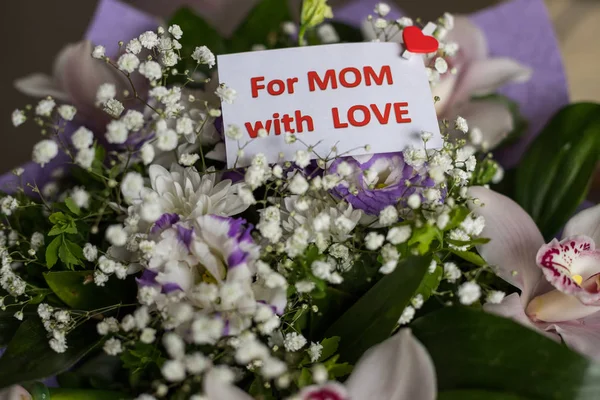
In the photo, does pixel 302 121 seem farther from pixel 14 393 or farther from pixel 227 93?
pixel 14 393

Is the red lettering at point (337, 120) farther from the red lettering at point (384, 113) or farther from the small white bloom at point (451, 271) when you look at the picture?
the small white bloom at point (451, 271)

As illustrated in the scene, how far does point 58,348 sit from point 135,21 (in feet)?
1.84

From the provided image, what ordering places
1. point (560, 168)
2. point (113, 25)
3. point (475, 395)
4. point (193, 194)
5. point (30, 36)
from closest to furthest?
1. point (475, 395)
2. point (193, 194)
3. point (560, 168)
4. point (113, 25)
5. point (30, 36)

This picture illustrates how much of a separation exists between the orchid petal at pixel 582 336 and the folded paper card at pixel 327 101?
219 millimetres

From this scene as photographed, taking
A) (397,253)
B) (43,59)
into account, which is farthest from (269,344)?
(43,59)

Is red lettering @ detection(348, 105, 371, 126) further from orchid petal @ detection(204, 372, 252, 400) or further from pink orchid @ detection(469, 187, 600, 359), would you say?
orchid petal @ detection(204, 372, 252, 400)

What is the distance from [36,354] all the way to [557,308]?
0.50 meters

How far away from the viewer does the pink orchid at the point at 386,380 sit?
398 mm

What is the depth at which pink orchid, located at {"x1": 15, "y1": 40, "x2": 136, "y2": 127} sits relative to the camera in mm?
687

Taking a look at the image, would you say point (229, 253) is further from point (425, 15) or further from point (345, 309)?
point (425, 15)

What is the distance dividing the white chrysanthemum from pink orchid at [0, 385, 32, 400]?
0.65ft

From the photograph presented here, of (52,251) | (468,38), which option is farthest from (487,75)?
(52,251)

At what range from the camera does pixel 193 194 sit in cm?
50

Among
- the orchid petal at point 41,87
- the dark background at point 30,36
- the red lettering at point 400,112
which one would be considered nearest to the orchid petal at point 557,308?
the red lettering at point 400,112
